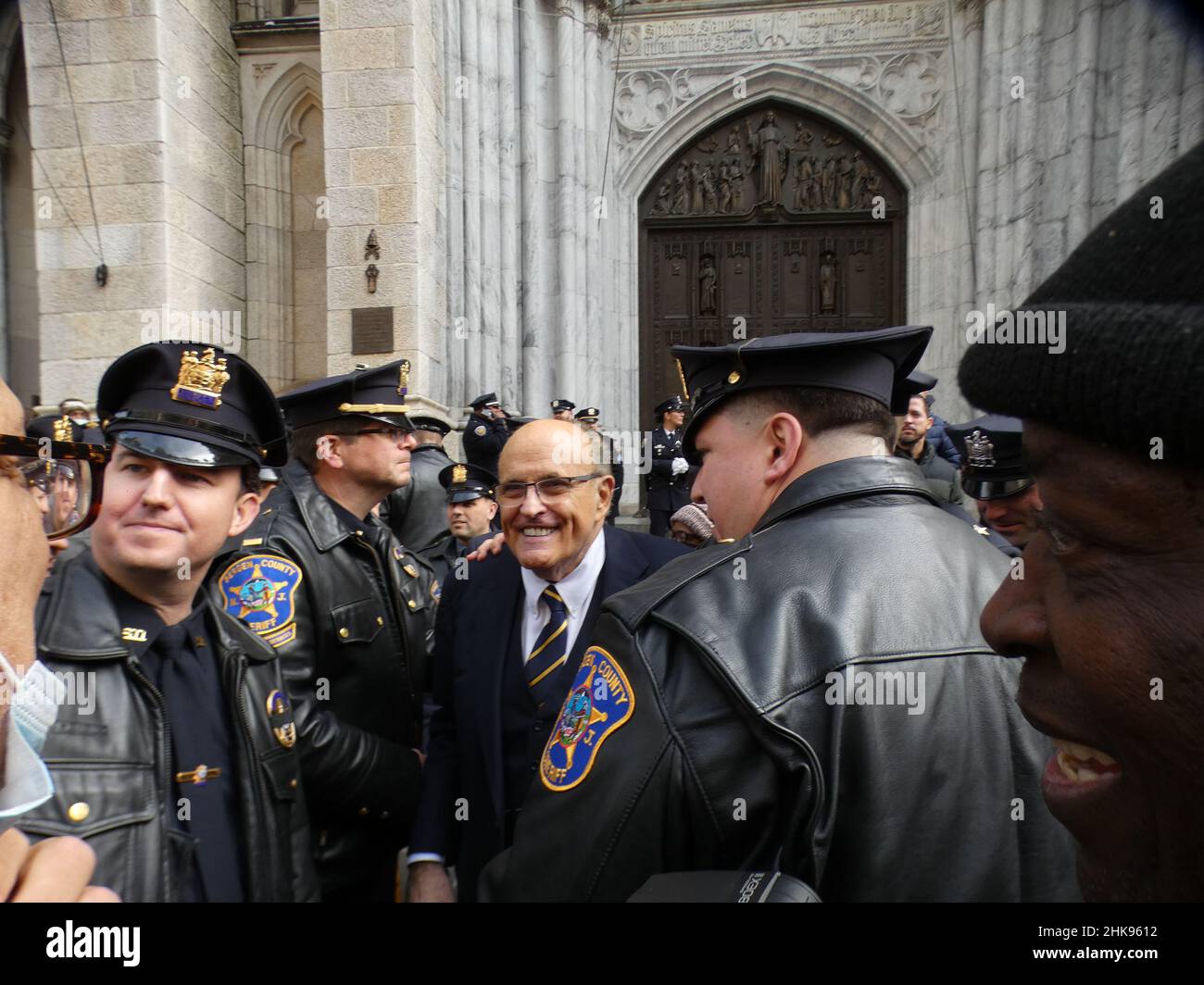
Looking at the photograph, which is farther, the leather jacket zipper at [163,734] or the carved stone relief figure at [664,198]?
the carved stone relief figure at [664,198]

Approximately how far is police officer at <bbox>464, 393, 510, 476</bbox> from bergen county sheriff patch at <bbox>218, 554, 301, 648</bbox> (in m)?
5.01

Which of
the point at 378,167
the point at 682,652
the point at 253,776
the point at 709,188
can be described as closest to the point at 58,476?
the point at 253,776

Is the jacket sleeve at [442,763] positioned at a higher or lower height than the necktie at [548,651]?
lower

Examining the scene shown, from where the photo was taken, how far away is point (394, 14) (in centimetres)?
772

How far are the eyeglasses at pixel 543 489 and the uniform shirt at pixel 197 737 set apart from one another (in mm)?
886

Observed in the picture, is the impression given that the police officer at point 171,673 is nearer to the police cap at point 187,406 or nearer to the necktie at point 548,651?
the police cap at point 187,406

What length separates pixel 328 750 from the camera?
2.37 metres

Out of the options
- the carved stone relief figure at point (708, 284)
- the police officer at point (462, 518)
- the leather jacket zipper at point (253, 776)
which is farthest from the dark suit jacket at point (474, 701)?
the carved stone relief figure at point (708, 284)

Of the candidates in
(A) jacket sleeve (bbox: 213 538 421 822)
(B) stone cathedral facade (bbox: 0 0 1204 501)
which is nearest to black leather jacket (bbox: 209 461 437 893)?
(A) jacket sleeve (bbox: 213 538 421 822)

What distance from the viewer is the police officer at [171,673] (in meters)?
1.57

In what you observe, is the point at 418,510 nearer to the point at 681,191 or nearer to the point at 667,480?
the point at 667,480

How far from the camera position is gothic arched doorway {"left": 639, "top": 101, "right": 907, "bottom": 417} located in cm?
1086

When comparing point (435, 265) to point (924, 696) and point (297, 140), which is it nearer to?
point (297, 140)

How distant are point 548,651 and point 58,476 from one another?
134 centimetres
